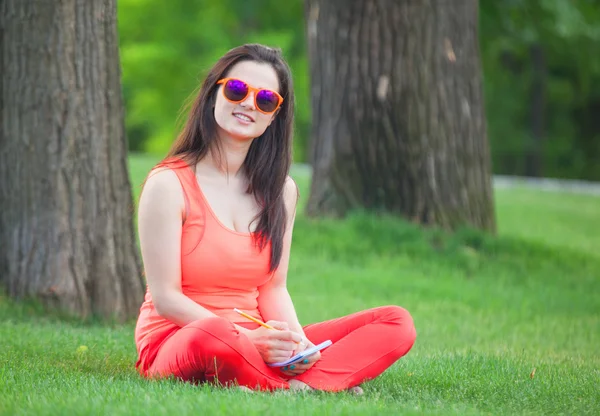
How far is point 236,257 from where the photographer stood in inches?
182

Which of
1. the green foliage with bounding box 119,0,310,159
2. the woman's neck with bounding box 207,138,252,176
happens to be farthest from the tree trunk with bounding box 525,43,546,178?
the woman's neck with bounding box 207,138,252,176

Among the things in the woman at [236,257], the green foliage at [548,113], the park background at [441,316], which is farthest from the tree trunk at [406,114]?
the green foliage at [548,113]

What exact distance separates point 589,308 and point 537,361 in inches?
120

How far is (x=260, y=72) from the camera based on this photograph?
15.8 feet

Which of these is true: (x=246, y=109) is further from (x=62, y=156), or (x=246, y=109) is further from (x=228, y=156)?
(x=62, y=156)

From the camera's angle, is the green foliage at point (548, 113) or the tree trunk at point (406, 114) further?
→ the green foliage at point (548, 113)

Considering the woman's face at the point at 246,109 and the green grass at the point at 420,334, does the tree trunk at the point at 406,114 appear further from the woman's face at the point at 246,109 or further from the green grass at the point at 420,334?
the woman's face at the point at 246,109

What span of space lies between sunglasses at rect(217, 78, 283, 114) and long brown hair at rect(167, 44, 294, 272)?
11 cm

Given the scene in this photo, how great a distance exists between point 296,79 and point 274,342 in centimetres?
3163

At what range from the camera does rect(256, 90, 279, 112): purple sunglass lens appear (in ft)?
15.6

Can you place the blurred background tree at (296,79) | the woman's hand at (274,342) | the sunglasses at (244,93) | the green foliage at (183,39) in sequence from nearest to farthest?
the woman's hand at (274,342), the sunglasses at (244,93), the blurred background tree at (296,79), the green foliage at (183,39)

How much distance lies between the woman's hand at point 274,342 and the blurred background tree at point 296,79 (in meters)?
27.4

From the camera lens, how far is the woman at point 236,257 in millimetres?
4441

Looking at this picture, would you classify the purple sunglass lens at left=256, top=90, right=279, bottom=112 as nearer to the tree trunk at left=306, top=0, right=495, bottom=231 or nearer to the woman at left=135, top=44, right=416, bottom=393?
the woman at left=135, top=44, right=416, bottom=393
